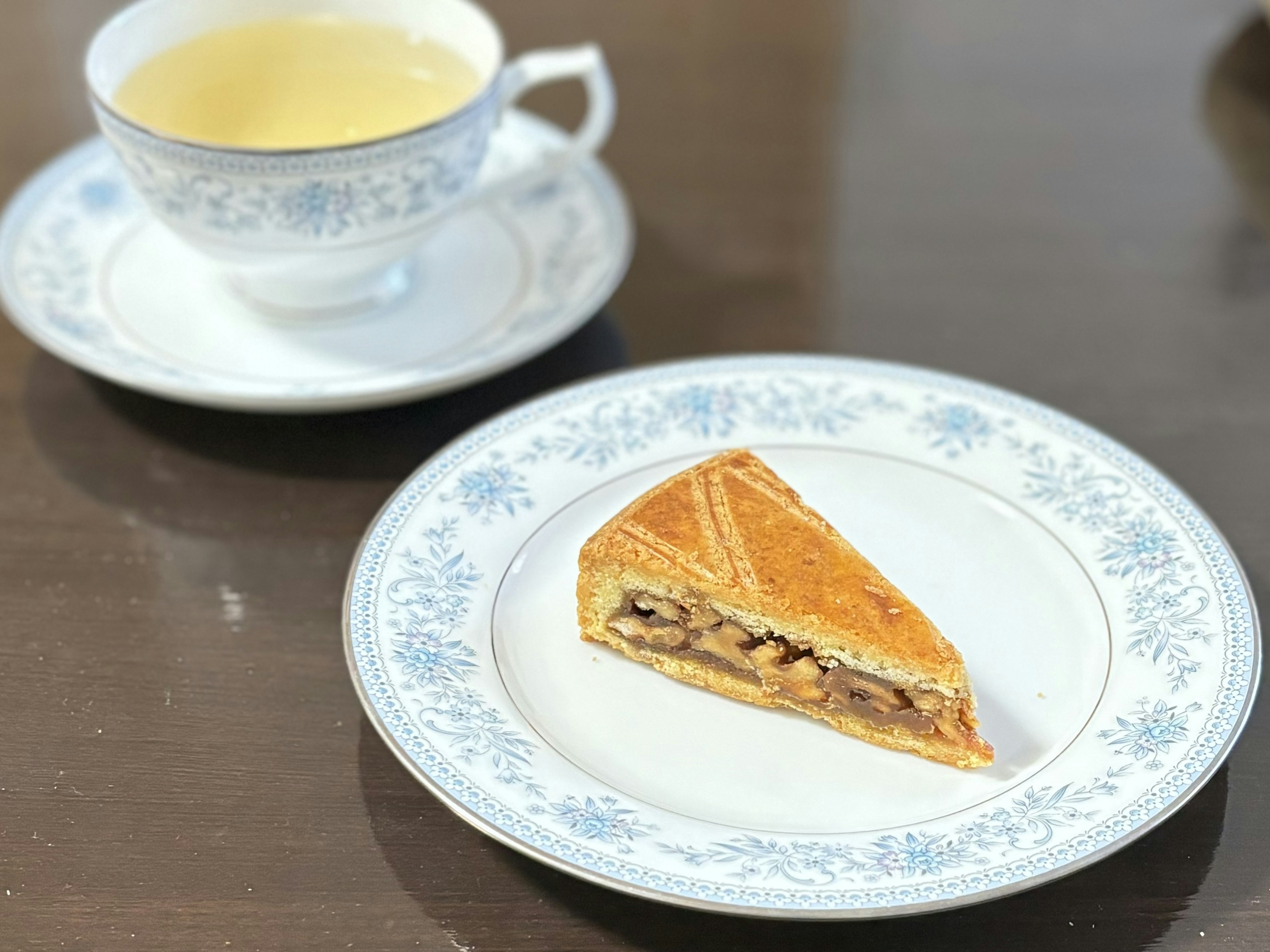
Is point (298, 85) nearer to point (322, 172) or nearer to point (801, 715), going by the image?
point (322, 172)

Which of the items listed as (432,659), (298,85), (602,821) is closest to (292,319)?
(298,85)

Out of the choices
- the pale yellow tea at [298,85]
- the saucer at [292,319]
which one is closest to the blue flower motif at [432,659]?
the saucer at [292,319]

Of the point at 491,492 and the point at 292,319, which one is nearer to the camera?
the point at 491,492

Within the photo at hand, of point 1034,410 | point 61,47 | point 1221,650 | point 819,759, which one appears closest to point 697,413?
point 1034,410

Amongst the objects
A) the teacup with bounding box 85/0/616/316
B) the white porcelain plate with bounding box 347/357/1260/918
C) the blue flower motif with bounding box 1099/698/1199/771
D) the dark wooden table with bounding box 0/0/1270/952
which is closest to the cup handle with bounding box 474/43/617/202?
the teacup with bounding box 85/0/616/316

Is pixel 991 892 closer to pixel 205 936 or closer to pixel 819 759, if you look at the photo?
pixel 819 759

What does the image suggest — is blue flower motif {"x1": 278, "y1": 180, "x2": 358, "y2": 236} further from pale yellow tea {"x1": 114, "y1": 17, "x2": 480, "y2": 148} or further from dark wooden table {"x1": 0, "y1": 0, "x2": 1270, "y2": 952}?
dark wooden table {"x1": 0, "y1": 0, "x2": 1270, "y2": 952}
